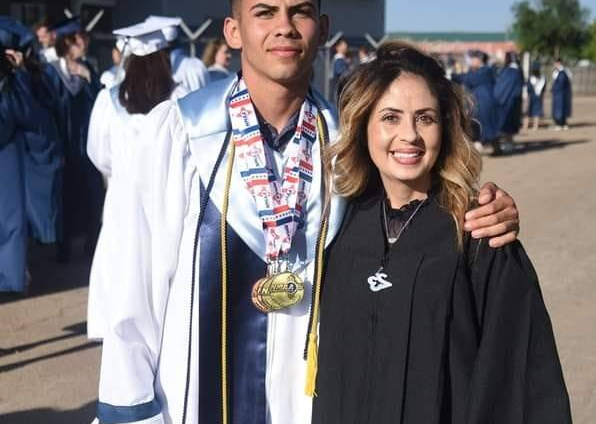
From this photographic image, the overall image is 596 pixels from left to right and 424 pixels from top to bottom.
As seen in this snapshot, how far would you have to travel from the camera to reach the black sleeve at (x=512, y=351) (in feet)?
7.89

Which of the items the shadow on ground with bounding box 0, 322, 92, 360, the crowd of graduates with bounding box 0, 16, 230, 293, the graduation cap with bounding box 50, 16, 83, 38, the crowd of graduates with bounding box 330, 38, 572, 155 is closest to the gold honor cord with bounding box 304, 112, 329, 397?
the crowd of graduates with bounding box 0, 16, 230, 293

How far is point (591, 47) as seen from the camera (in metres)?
65.2

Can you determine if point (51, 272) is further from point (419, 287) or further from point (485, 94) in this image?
Result: point (485, 94)

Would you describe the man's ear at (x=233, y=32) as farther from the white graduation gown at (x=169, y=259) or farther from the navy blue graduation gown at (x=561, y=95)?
the navy blue graduation gown at (x=561, y=95)

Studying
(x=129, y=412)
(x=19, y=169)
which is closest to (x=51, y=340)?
(x=19, y=169)

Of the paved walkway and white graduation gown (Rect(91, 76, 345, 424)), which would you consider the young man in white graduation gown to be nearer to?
white graduation gown (Rect(91, 76, 345, 424))

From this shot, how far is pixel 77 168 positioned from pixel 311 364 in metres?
6.93

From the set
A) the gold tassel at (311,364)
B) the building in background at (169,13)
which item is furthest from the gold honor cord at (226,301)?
the building in background at (169,13)

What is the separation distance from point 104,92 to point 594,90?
45.4m

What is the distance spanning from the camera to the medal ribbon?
2.56 metres

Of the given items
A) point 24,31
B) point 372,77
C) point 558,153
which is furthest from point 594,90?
point 372,77

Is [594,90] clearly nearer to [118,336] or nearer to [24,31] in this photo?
[24,31]

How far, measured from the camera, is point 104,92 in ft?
21.5

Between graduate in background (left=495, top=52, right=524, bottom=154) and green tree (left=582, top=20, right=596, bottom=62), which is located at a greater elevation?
graduate in background (left=495, top=52, right=524, bottom=154)
